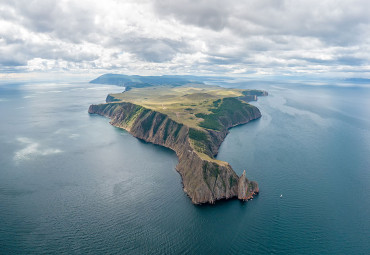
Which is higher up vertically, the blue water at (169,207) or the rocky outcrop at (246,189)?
the rocky outcrop at (246,189)

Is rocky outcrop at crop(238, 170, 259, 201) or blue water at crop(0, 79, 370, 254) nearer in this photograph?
blue water at crop(0, 79, 370, 254)

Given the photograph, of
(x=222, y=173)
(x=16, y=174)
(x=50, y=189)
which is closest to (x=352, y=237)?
(x=222, y=173)

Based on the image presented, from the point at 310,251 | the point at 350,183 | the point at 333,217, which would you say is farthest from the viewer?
the point at 350,183

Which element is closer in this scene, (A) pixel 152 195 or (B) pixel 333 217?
(B) pixel 333 217

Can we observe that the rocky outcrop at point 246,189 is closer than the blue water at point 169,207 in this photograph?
No

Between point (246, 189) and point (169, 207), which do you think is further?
point (246, 189)

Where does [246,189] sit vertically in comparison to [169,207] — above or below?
above

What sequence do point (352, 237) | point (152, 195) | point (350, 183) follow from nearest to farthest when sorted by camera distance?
point (352, 237) → point (152, 195) → point (350, 183)

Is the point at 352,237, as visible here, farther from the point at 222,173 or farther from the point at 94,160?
the point at 94,160

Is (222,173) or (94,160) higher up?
(222,173)

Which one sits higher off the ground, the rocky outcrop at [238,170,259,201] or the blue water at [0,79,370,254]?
the rocky outcrop at [238,170,259,201]
